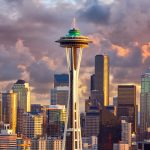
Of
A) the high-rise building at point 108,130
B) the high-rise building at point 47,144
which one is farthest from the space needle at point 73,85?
the high-rise building at point 108,130

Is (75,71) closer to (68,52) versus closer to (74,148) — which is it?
(68,52)

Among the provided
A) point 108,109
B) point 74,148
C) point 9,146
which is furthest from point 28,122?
point 74,148

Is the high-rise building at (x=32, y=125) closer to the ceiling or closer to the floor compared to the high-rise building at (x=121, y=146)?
closer to the ceiling

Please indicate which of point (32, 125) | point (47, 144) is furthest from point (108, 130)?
point (47, 144)

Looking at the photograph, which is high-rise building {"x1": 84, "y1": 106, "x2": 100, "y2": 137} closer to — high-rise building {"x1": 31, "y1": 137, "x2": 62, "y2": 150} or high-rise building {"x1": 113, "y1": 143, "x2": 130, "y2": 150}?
high-rise building {"x1": 113, "y1": 143, "x2": 130, "y2": 150}

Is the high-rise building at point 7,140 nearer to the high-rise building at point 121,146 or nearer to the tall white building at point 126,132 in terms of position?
the high-rise building at point 121,146

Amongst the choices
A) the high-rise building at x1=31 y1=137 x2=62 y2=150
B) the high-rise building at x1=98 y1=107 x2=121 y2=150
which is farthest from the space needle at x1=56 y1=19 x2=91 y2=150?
the high-rise building at x1=98 y1=107 x2=121 y2=150

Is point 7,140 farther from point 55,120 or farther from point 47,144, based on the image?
point 55,120
